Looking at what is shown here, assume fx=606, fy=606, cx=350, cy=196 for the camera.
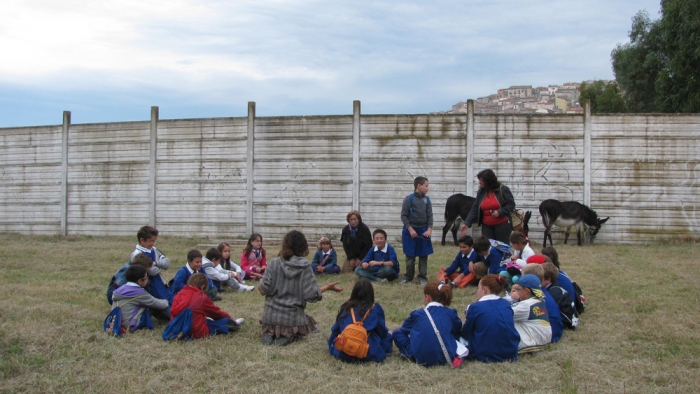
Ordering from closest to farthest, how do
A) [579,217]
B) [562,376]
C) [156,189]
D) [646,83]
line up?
[562,376]
[579,217]
[156,189]
[646,83]

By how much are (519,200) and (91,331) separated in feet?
38.4

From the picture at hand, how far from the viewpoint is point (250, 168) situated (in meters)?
16.7

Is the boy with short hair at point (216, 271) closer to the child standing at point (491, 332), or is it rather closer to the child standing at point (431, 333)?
the child standing at point (431, 333)

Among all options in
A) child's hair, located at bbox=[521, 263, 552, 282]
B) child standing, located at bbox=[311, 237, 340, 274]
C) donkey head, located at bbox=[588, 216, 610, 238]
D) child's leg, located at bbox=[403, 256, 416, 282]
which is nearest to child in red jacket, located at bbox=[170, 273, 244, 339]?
child's hair, located at bbox=[521, 263, 552, 282]

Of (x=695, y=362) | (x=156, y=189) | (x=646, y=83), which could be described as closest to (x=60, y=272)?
(x=156, y=189)

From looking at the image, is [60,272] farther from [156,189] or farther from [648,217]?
[648,217]

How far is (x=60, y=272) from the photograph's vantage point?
10641mm

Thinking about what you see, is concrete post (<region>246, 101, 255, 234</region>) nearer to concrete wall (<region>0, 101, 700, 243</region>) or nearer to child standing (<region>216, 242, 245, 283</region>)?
concrete wall (<region>0, 101, 700, 243</region>)

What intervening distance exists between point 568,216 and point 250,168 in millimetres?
8457

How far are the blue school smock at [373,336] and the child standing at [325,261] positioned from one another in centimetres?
489

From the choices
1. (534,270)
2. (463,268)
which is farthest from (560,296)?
(463,268)

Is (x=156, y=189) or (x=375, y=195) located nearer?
(x=375, y=195)

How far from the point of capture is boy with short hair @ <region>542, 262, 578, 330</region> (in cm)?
657

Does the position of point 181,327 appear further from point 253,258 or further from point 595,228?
point 595,228
